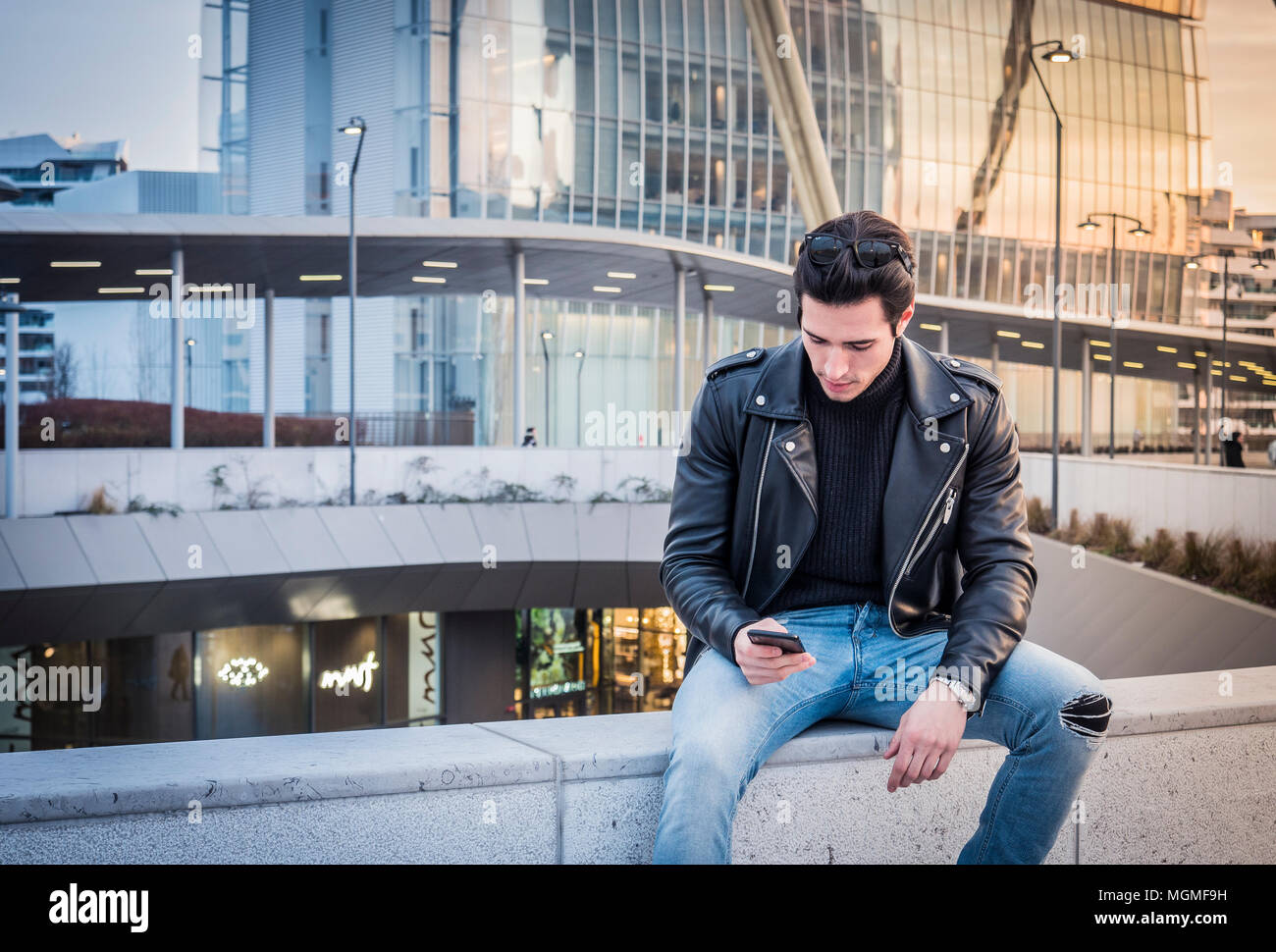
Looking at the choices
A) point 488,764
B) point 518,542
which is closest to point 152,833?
point 488,764

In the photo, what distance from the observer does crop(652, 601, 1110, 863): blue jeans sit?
9.06ft

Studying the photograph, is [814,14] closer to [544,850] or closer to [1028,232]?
[1028,232]

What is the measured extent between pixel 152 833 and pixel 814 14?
182ft

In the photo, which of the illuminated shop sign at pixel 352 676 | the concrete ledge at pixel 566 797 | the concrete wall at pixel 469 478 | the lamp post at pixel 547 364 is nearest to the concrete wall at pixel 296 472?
the concrete wall at pixel 469 478

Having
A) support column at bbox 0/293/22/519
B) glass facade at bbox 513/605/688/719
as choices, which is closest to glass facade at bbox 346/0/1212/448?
glass facade at bbox 513/605/688/719

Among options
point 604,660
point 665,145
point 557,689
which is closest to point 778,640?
point 557,689

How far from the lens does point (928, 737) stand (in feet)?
9.31

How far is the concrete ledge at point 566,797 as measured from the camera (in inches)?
104

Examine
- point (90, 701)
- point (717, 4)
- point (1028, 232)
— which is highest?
point (717, 4)

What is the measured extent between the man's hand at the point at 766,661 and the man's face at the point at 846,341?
723 mm

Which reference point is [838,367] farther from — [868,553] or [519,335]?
[519,335]

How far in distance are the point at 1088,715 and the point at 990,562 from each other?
50 cm
